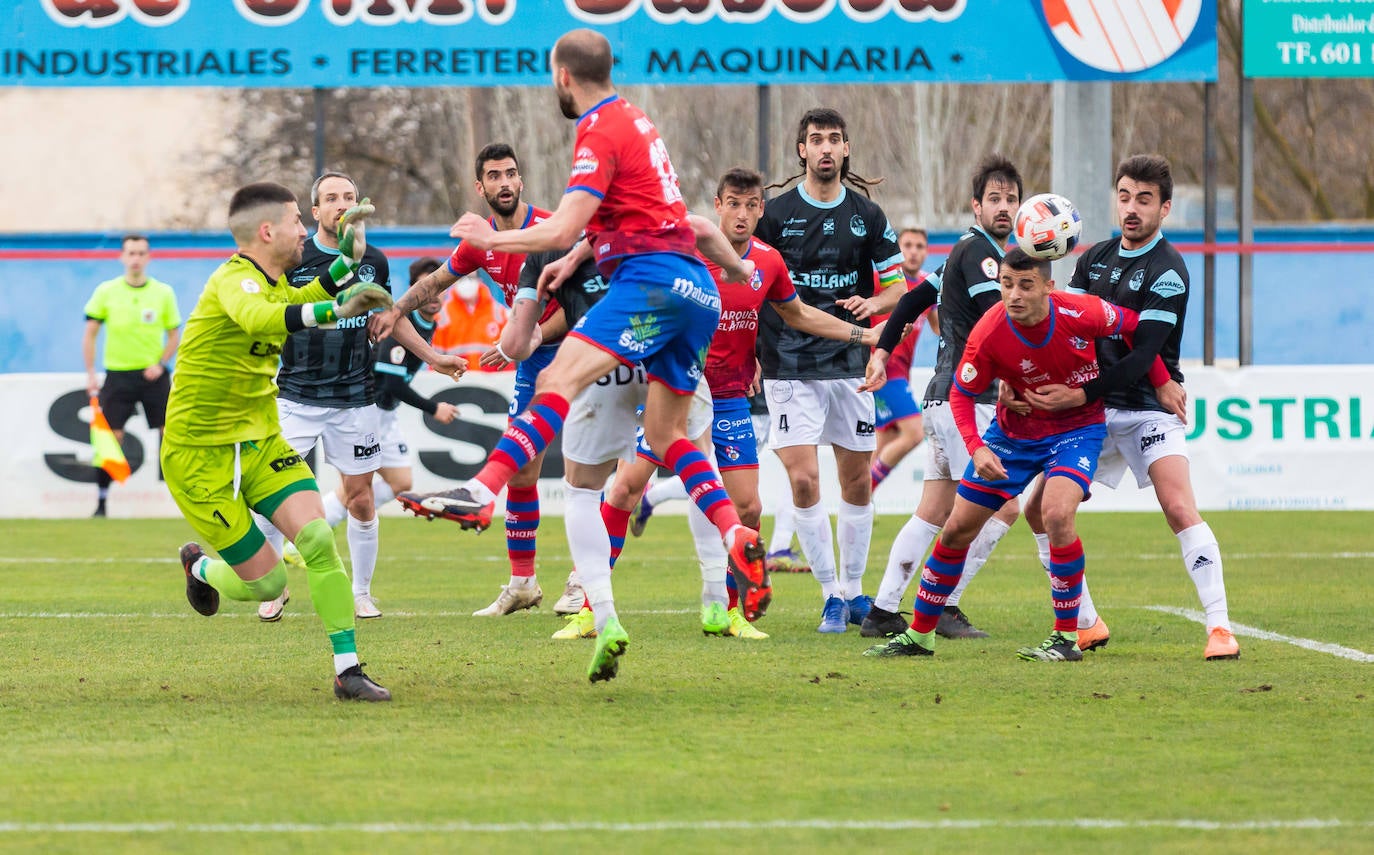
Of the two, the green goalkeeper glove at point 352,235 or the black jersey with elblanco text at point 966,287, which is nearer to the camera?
the green goalkeeper glove at point 352,235

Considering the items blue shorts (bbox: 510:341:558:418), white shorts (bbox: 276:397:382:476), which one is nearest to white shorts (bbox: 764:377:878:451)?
blue shorts (bbox: 510:341:558:418)

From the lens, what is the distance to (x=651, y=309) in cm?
649

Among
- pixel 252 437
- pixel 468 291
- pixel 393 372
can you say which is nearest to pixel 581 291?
pixel 252 437

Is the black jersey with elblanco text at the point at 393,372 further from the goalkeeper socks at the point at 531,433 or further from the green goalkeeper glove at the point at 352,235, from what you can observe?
the goalkeeper socks at the point at 531,433

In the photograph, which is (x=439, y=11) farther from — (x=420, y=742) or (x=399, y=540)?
(x=420, y=742)

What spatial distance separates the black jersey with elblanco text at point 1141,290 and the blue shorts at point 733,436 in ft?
5.42

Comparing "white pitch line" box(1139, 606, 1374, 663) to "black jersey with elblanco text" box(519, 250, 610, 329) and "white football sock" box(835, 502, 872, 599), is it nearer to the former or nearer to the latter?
"white football sock" box(835, 502, 872, 599)

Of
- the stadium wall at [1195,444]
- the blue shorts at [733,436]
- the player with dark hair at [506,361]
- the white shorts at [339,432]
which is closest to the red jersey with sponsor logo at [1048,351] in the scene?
the blue shorts at [733,436]

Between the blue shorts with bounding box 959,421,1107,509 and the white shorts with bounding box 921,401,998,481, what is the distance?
1.04 m

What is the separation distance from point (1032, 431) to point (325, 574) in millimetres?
2943

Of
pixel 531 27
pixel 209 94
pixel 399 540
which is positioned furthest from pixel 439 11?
pixel 209 94

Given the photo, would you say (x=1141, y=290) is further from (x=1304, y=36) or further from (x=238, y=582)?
(x=1304, y=36)

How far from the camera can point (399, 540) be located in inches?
561

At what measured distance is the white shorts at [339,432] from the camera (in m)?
9.77
